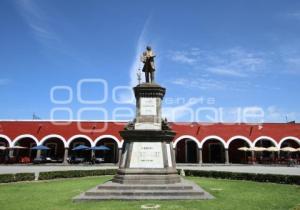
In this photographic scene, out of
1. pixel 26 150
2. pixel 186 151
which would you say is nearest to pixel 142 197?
pixel 186 151

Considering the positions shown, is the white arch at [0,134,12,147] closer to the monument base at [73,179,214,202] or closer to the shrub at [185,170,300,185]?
the shrub at [185,170,300,185]

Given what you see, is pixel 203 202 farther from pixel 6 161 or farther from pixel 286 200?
pixel 6 161

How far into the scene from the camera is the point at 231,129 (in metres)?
36.3

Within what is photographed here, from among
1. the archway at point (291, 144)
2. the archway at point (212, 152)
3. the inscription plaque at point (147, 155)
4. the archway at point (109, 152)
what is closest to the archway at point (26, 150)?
the archway at point (109, 152)

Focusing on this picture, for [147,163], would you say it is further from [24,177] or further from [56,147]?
[56,147]

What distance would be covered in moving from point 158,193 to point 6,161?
28596 millimetres

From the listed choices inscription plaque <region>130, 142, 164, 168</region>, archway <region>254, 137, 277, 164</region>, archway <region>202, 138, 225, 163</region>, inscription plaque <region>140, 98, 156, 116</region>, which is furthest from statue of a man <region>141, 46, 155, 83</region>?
archway <region>254, 137, 277, 164</region>

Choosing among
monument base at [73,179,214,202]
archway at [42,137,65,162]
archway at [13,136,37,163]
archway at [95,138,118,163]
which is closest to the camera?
monument base at [73,179,214,202]

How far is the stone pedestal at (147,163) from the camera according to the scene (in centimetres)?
1065

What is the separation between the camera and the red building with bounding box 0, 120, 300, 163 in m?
35.7

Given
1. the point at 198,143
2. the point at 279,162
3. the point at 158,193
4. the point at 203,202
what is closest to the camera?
the point at 203,202

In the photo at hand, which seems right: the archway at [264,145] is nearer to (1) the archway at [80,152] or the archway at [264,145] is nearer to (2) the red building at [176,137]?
(2) the red building at [176,137]

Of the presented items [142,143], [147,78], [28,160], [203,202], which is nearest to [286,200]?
[203,202]

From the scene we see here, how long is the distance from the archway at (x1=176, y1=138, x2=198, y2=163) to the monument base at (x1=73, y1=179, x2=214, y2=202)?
26066 mm
